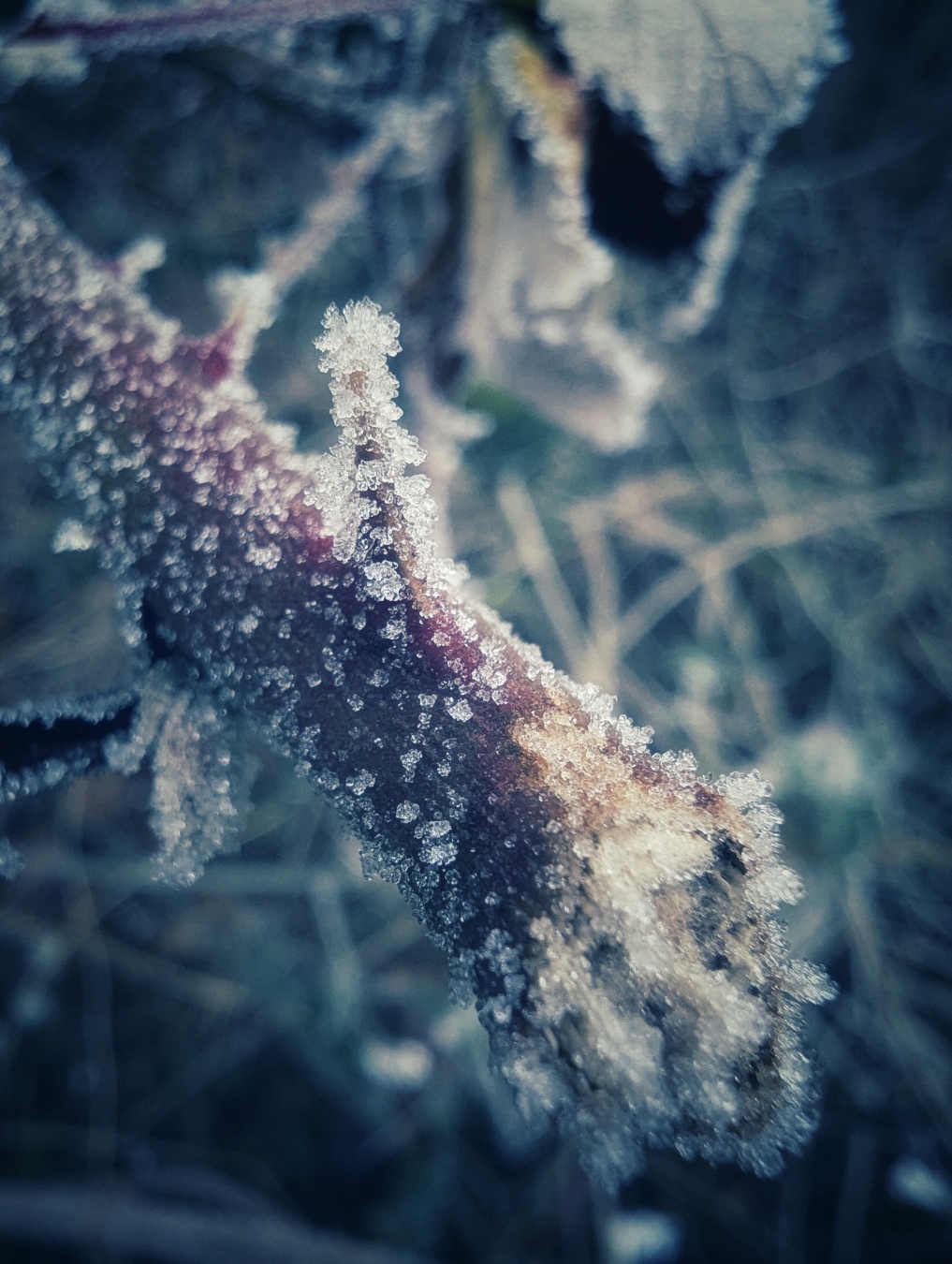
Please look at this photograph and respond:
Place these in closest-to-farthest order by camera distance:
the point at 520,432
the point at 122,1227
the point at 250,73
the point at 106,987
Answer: the point at 250,73 → the point at 520,432 → the point at 122,1227 → the point at 106,987

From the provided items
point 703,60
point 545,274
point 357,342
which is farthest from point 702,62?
point 357,342

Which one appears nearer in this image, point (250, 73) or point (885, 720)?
point (250, 73)

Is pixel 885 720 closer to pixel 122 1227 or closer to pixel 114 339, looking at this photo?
pixel 114 339

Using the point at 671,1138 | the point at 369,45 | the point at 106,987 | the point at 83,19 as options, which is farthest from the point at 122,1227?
the point at 369,45

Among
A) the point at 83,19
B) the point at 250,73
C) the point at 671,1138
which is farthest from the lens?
the point at 250,73

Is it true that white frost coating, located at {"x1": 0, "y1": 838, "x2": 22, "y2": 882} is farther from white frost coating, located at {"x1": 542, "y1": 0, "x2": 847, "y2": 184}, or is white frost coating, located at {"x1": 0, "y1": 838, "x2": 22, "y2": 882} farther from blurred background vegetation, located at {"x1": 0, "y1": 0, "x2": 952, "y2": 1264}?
blurred background vegetation, located at {"x1": 0, "y1": 0, "x2": 952, "y2": 1264}

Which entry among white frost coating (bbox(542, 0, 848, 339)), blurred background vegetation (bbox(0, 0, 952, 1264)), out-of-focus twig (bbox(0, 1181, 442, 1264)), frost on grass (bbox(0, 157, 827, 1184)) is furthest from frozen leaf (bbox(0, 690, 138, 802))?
out-of-focus twig (bbox(0, 1181, 442, 1264))
